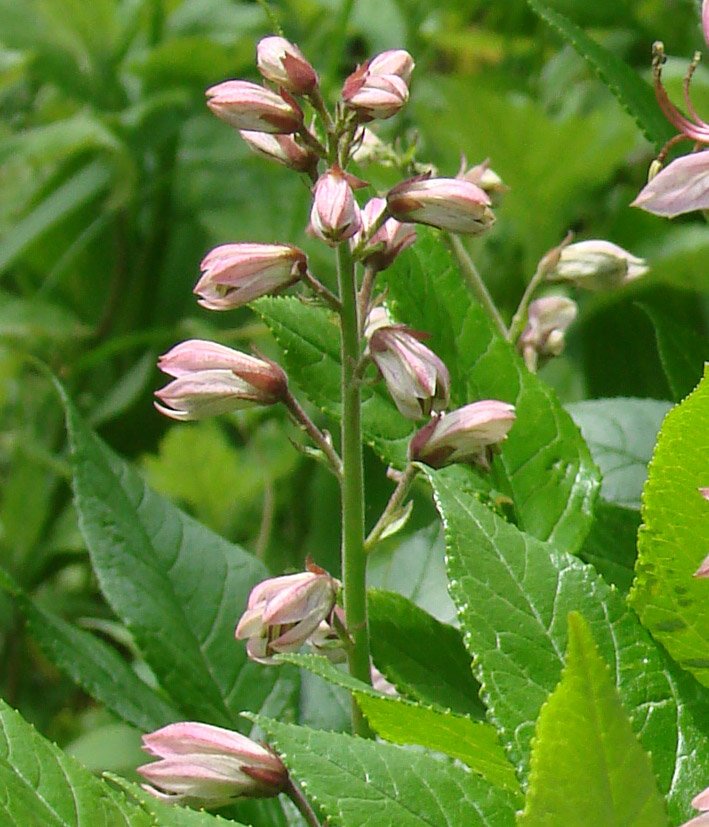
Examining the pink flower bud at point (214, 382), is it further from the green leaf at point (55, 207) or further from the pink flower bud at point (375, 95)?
the green leaf at point (55, 207)

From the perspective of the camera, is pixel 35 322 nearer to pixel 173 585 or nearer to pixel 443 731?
pixel 173 585

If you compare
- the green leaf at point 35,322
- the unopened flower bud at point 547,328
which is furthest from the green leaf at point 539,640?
→ the green leaf at point 35,322

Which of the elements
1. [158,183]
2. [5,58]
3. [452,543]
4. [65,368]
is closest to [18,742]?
[452,543]

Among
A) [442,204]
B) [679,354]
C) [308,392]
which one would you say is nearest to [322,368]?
[308,392]

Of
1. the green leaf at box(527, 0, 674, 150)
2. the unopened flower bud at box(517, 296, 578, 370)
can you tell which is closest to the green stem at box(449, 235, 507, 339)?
the unopened flower bud at box(517, 296, 578, 370)

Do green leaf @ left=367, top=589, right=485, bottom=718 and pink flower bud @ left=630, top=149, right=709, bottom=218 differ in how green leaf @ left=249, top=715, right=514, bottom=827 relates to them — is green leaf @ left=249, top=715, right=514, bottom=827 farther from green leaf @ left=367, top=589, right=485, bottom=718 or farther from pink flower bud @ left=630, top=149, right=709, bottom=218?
pink flower bud @ left=630, top=149, right=709, bottom=218

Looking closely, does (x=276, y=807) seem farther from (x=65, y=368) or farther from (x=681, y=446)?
(x=65, y=368)
